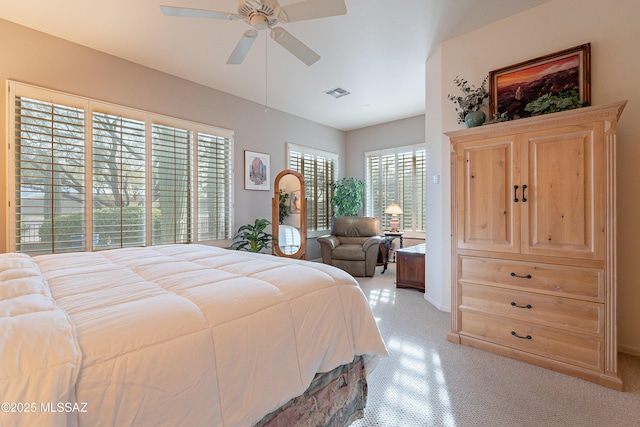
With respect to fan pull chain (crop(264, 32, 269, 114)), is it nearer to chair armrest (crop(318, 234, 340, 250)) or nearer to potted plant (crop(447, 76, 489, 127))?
potted plant (crop(447, 76, 489, 127))

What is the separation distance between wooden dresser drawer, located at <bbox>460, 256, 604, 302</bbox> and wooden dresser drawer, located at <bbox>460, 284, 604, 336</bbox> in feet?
0.16

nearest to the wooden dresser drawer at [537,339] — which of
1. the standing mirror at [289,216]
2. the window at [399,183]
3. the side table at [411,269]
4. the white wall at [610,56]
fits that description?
the white wall at [610,56]

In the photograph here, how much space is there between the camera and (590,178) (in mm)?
1938

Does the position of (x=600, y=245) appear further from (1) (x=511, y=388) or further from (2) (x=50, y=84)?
(2) (x=50, y=84)

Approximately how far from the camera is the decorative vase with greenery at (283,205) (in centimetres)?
474

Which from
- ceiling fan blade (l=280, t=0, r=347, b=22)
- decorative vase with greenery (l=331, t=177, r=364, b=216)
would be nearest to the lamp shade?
decorative vase with greenery (l=331, t=177, r=364, b=216)

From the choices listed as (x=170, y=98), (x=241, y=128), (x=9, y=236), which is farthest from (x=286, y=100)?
(x=9, y=236)

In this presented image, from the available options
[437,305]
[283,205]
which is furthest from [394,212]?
[437,305]

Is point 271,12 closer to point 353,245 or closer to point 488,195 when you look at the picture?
point 488,195

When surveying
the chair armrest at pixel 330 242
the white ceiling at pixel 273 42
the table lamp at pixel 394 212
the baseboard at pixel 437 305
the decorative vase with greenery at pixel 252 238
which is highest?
the white ceiling at pixel 273 42

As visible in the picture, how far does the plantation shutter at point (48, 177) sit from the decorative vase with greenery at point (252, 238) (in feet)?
6.14

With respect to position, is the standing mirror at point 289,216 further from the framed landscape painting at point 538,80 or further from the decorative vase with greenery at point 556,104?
the decorative vase with greenery at point 556,104

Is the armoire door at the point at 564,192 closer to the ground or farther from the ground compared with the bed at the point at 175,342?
farther from the ground

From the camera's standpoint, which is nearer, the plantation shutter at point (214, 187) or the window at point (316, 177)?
the plantation shutter at point (214, 187)
